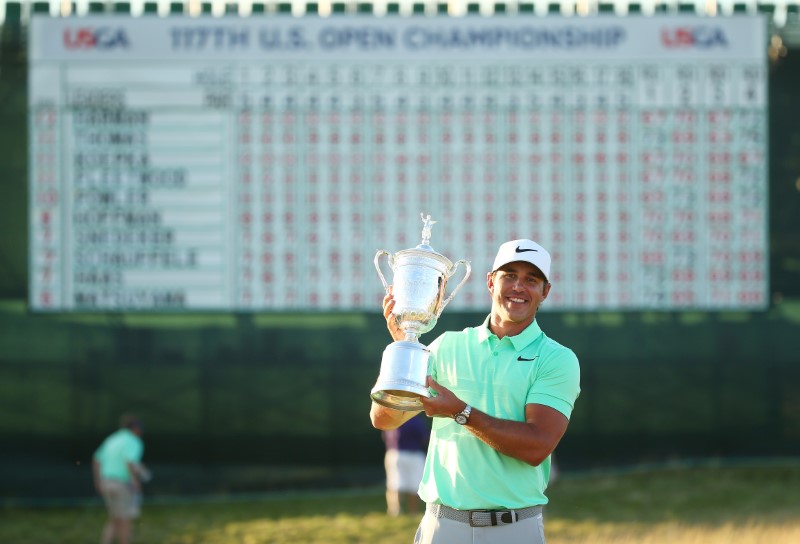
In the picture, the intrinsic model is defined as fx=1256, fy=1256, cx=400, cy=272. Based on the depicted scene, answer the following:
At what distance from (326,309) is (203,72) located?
2309mm

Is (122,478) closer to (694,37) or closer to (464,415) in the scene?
(694,37)

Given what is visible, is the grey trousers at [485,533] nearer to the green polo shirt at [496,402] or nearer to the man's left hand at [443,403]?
the green polo shirt at [496,402]

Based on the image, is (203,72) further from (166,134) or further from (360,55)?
(360,55)

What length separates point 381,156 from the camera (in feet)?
35.9

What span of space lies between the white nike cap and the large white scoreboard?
7.24 meters

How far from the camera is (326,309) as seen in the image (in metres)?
10.9

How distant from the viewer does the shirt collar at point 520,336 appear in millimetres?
3547

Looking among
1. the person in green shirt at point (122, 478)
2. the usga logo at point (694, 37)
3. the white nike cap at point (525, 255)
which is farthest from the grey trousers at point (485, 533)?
the usga logo at point (694, 37)

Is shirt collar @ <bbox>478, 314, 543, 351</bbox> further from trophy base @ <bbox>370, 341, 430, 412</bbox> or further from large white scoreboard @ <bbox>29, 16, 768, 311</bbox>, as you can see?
large white scoreboard @ <bbox>29, 16, 768, 311</bbox>

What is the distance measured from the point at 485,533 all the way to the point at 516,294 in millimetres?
670

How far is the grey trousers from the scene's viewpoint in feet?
11.4

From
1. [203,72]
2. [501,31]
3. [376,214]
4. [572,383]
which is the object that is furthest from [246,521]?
[572,383]

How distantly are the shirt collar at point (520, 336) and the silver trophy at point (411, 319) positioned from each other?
0.49ft

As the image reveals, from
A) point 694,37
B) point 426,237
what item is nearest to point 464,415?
point 426,237
